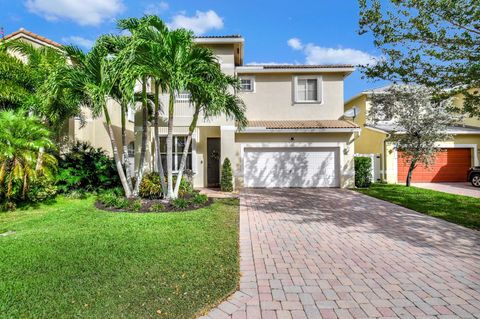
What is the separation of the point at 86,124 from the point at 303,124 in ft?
43.1

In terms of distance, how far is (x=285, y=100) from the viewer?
18.3 m

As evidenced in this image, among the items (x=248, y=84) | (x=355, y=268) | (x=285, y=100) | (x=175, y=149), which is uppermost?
(x=248, y=84)

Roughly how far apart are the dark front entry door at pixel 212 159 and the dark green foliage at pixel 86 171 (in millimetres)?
5928

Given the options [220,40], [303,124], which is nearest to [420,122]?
[303,124]

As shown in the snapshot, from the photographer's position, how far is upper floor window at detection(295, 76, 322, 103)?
59.4 ft

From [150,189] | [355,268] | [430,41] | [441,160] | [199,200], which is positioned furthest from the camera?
[441,160]

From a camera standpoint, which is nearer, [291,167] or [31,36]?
[31,36]

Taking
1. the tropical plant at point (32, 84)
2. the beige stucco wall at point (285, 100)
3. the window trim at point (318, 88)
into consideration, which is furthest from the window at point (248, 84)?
the tropical plant at point (32, 84)

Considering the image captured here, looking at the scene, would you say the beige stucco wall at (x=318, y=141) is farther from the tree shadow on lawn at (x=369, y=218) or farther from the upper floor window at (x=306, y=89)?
the upper floor window at (x=306, y=89)

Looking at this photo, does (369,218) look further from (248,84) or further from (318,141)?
(248,84)

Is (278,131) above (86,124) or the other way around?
the other way around

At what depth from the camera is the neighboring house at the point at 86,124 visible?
14973mm

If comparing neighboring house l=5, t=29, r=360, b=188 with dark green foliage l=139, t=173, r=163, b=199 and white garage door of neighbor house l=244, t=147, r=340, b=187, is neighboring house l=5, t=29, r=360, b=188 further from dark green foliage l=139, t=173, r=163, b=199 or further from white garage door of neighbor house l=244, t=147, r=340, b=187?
dark green foliage l=139, t=173, r=163, b=199

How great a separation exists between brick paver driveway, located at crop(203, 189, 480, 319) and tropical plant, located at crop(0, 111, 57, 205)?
26.4 ft
